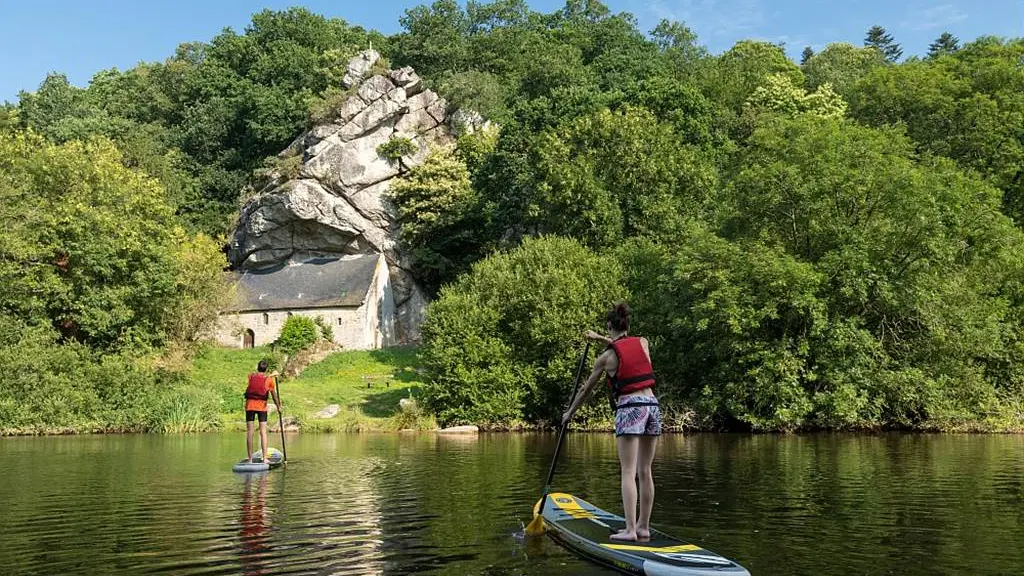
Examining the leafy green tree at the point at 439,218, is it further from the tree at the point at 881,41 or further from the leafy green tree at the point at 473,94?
the tree at the point at 881,41

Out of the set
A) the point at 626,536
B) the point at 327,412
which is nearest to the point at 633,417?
the point at 626,536

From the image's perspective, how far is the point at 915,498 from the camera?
14.6m

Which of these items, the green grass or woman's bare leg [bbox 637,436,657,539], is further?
the green grass

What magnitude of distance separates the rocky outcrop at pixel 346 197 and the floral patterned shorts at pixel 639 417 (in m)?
59.9

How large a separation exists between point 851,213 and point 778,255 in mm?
4345

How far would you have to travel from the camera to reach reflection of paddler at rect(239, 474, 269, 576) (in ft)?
31.5

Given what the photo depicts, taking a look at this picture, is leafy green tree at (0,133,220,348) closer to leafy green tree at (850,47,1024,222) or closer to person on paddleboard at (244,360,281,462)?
person on paddleboard at (244,360,281,462)

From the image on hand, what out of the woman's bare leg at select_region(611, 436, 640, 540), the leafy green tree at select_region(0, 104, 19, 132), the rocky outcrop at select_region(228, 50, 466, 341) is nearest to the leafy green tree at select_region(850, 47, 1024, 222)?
the rocky outcrop at select_region(228, 50, 466, 341)

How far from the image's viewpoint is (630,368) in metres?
10.0

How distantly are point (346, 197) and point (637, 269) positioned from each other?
35.9 m

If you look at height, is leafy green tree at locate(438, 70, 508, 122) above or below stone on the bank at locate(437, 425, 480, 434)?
above

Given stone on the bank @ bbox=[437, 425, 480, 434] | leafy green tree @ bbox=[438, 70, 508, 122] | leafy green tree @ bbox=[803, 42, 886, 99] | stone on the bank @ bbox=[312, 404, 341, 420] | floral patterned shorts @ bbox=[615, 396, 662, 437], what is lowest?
stone on the bank @ bbox=[437, 425, 480, 434]

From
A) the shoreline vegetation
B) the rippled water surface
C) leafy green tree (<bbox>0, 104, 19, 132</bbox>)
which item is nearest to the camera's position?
the rippled water surface

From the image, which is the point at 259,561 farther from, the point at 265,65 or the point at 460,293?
the point at 265,65
